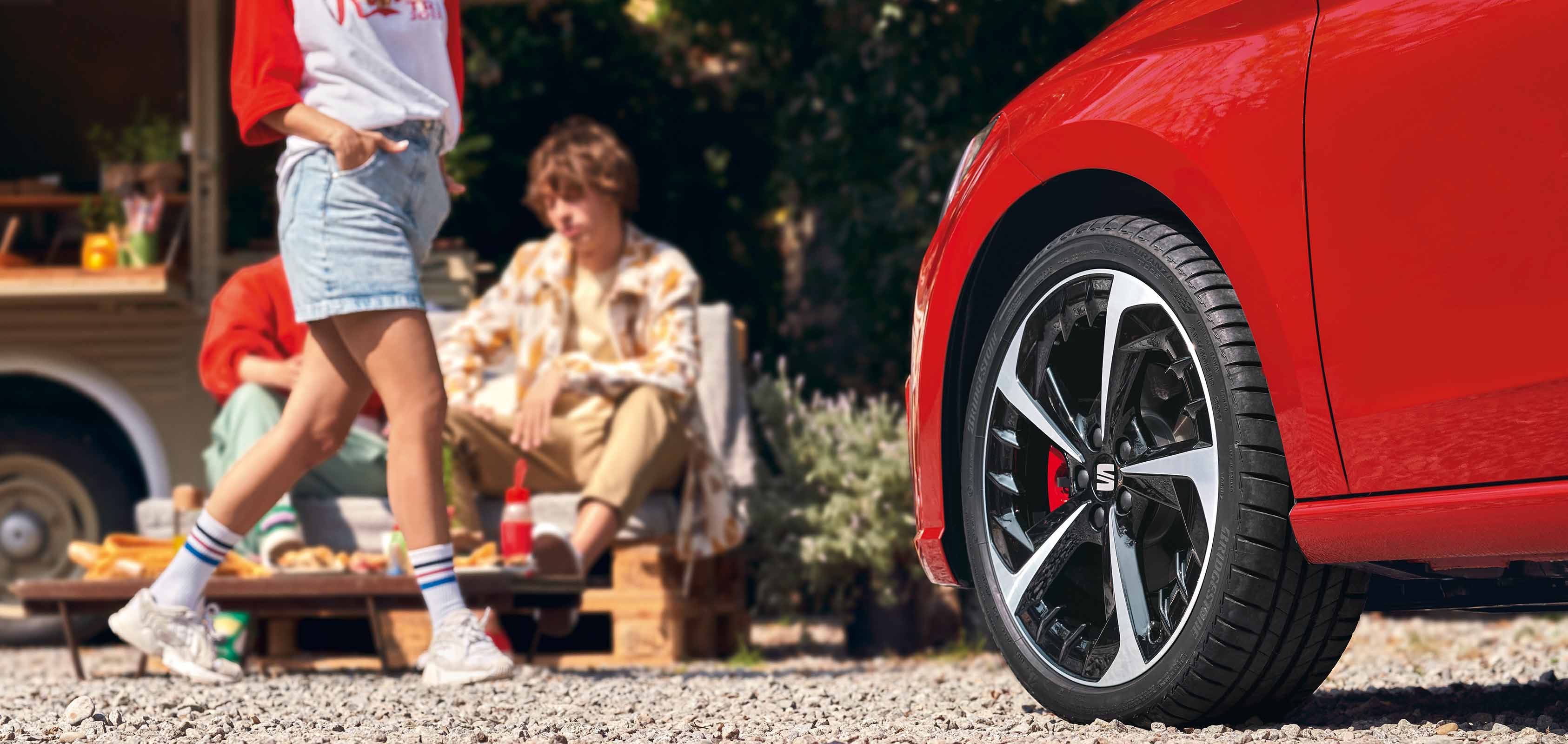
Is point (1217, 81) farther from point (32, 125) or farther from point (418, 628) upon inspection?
point (32, 125)

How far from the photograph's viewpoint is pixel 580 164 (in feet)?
16.8

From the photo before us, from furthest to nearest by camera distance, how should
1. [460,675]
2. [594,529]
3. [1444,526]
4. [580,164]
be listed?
[580,164], [594,529], [460,675], [1444,526]

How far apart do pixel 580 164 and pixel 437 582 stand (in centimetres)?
212

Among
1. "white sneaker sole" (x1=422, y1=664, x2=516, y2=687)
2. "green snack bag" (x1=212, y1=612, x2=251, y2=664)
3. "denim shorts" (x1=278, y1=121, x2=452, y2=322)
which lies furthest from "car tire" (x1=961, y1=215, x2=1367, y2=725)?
"green snack bag" (x1=212, y1=612, x2=251, y2=664)

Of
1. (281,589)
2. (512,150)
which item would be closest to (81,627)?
(281,589)

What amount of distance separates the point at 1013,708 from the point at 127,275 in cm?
512

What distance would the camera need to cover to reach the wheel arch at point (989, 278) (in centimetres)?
268

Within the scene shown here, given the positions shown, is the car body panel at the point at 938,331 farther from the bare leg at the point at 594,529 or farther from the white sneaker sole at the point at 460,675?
the bare leg at the point at 594,529

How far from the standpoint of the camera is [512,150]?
27.8 ft

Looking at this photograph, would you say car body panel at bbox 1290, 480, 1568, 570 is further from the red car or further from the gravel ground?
the gravel ground

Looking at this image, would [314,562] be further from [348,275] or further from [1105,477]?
[1105,477]

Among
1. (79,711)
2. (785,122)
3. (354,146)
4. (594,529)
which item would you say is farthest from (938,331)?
(785,122)

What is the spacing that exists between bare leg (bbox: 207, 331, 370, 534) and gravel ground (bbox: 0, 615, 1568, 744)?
373 millimetres

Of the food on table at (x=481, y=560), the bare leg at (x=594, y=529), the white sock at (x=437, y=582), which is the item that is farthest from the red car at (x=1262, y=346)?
the bare leg at (x=594, y=529)
